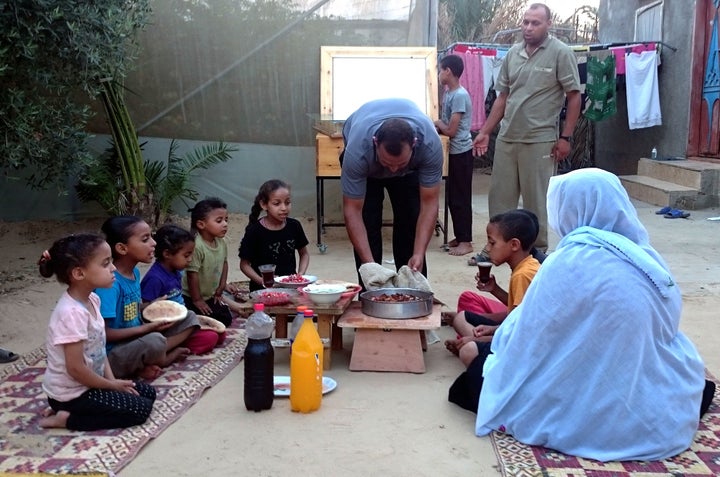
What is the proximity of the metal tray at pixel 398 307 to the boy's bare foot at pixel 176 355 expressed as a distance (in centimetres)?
98

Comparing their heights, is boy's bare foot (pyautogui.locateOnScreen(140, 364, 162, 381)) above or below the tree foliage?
below

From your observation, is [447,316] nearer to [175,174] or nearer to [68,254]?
[68,254]

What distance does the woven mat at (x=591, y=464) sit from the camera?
2645 millimetres

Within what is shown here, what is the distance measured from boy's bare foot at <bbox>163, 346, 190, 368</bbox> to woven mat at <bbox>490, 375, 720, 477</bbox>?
1782mm

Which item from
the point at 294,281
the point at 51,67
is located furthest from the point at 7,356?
the point at 51,67

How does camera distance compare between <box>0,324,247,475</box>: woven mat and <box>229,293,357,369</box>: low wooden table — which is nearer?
<box>0,324,247,475</box>: woven mat

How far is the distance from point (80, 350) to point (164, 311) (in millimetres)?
Result: 928

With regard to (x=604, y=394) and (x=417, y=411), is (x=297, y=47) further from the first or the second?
(x=604, y=394)

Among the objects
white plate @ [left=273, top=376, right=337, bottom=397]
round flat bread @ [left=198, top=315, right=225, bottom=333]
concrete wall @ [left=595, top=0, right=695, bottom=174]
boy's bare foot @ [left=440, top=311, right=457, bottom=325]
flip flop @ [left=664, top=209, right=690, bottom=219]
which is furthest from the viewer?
concrete wall @ [left=595, top=0, right=695, bottom=174]

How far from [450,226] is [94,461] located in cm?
602

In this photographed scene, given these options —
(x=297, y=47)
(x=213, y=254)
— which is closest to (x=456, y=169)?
(x=297, y=47)

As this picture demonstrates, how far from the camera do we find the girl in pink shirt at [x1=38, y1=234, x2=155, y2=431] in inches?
115

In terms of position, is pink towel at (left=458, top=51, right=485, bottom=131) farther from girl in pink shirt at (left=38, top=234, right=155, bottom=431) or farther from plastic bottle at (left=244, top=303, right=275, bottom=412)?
girl in pink shirt at (left=38, top=234, right=155, bottom=431)

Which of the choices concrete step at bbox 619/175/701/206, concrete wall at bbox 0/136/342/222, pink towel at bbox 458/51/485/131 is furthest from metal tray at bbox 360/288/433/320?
pink towel at bbox 458/51/485/131
